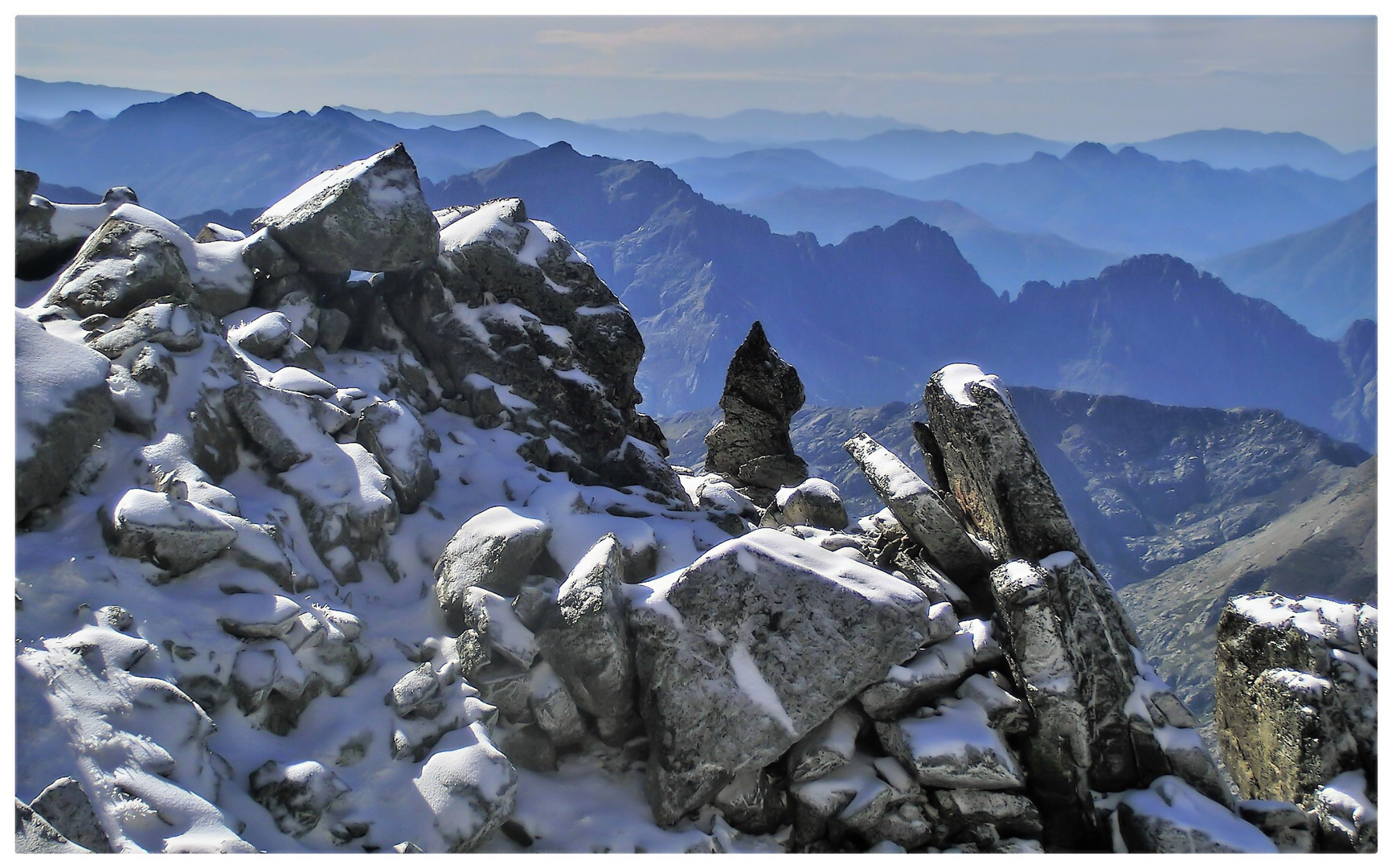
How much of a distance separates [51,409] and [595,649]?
9853mm

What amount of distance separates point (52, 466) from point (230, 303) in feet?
25.1

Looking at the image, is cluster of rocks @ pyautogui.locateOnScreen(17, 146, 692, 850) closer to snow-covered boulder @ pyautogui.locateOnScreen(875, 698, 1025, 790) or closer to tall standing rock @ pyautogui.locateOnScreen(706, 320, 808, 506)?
snow-covered boulder @ pyautogui.locateOnScreen(875, 698, 1025, 790)

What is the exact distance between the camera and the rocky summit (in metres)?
11.9

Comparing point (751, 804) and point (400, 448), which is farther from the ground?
point (400, 448)

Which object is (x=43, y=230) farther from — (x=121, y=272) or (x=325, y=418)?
(x=325, y=418)

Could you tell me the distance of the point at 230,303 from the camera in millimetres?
20219

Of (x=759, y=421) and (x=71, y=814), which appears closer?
(x=71, y=814)

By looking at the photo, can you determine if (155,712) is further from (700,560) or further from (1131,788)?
(1131,788)

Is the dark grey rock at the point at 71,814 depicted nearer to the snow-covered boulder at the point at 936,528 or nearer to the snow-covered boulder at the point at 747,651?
the snow-covered boulder at the point at 747,651

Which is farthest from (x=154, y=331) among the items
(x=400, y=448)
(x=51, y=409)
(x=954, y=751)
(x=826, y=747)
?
(x=954, y=751)

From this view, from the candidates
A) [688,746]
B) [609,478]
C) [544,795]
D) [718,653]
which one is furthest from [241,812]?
[609,478]

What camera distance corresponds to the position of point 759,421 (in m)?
31.2

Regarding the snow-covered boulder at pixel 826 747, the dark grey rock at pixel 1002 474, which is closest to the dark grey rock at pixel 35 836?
the snow-covered boulder at pixel 826 747

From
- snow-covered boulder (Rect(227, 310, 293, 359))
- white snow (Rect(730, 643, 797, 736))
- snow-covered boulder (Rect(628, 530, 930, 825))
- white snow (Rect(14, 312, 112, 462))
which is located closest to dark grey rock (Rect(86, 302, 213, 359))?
white snow (Rect(14, 312, 112, 462))
